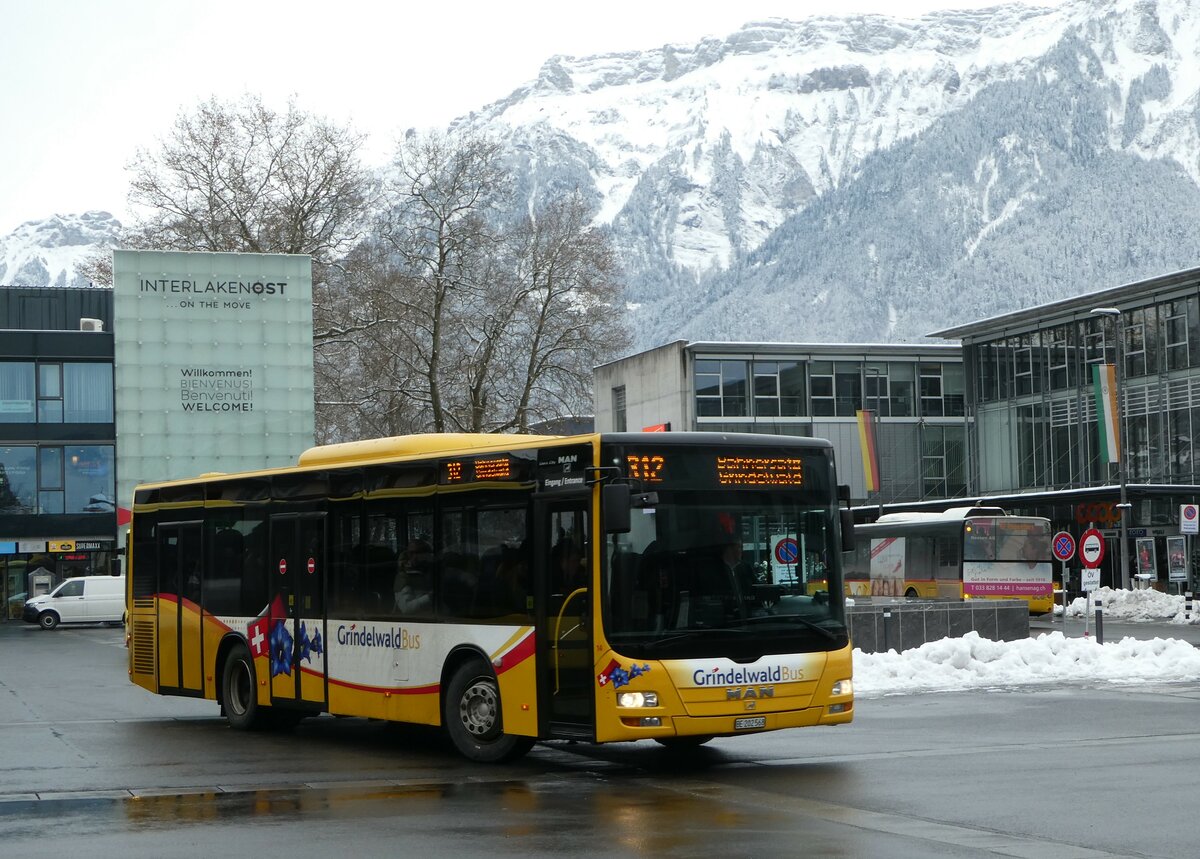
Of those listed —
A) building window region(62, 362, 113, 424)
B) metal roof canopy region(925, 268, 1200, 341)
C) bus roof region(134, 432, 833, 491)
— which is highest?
metal roof canopy region(925, 268, 1200, 341)

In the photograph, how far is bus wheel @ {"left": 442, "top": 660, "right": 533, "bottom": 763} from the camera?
1419cm

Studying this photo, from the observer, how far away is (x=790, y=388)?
7644 centimetres

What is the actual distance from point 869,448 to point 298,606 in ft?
169

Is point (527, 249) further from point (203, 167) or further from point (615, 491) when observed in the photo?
point (615, 491)

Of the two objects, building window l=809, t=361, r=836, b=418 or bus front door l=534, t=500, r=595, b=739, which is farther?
building window l=809, t=361, r=836, b=418

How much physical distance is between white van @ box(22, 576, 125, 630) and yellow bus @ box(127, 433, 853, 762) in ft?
126

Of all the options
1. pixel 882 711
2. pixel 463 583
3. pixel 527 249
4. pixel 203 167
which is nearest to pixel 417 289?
pixel 527 249

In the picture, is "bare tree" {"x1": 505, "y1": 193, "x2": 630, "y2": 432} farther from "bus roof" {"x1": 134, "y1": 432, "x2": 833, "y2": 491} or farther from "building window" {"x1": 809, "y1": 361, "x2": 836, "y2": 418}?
"bus roof" {"x1": 134, "y1": 432, "x2": 833, "y2": 491}

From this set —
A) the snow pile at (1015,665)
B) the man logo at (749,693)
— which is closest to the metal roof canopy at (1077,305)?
the snow pile at (1015,665)

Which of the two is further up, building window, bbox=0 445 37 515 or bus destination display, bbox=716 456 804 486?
building window, bbox=0 445 37 515

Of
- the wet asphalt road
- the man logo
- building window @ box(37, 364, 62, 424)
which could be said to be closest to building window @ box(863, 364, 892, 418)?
building window @ box(37, 364, 62, 424)

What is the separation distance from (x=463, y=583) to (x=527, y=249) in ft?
157

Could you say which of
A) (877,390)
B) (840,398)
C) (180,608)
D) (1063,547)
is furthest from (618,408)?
(180,608)

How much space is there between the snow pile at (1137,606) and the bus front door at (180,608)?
31.2m
